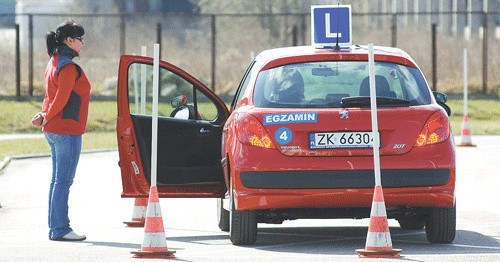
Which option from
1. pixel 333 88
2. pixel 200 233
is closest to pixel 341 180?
pixel 333 88

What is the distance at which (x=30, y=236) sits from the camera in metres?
12.4

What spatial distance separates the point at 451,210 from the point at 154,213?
226cm

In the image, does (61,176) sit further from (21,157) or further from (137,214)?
(21,157)

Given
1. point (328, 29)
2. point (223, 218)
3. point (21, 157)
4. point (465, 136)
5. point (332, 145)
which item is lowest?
point (21, 157)

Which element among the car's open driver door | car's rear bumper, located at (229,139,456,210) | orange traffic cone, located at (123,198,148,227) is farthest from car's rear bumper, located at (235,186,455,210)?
orange traffic cone, located at (123,198,148,227)

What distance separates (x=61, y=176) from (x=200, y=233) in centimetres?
133

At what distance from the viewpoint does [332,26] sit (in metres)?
13.3

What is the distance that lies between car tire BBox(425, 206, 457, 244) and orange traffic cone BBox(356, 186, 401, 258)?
89 cm

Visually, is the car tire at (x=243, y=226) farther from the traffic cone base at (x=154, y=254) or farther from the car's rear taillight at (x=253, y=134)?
the traffic cone base at (x=154, y=254)

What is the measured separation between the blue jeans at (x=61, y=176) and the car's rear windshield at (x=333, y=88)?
163 centimetres

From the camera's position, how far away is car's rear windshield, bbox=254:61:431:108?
37.0 ft

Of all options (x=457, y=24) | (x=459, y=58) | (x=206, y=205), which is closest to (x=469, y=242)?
(x=206, y=205)

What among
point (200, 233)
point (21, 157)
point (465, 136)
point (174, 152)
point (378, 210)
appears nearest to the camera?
point (378, 210)

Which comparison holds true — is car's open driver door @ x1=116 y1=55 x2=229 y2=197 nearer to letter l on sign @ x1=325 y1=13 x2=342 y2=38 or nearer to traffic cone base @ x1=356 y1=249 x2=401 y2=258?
letter l on sign @ x1=325 y1=13 x2=342 y2=38
